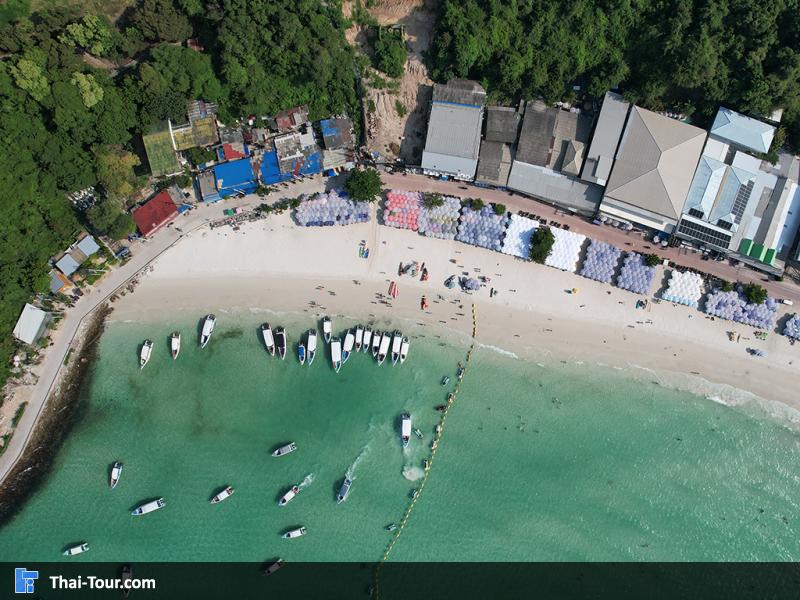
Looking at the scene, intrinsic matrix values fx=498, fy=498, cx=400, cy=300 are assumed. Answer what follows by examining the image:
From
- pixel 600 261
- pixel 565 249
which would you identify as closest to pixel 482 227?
pixel 565 249

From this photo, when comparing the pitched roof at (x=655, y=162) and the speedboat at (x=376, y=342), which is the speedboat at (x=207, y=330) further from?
the pitched roof at (x=655, y=162)

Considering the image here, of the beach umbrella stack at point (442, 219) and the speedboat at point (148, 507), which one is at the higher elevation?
the beach umbrella stack at point (442, 219)

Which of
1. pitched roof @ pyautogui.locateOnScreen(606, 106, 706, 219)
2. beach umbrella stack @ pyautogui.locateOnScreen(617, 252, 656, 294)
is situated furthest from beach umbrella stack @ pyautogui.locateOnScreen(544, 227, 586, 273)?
pitched roof @ pyautogui.locateOnScreen(606, 106, 706, 219)

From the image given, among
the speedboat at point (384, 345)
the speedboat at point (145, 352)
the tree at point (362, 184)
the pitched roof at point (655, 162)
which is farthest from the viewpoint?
the speedboat at point (145, 352)

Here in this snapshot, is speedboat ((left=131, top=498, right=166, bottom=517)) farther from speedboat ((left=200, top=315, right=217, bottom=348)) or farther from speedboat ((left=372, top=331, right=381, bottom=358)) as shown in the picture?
speedboat ((left=372, top=331, right=381, bottom=358))

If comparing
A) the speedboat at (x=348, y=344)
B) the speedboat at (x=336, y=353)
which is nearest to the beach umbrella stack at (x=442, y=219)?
the speedboat at (x=348, y=344)
